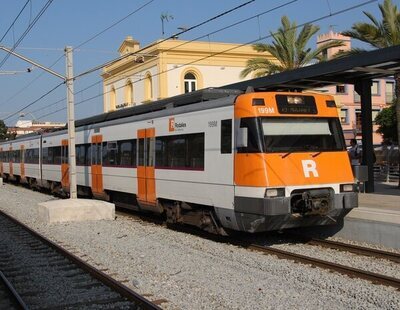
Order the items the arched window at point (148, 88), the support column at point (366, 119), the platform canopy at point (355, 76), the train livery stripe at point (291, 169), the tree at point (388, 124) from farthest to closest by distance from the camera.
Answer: the tree at point (388, 124) < the arched window at point (148, 88) < the support column at point (366, 119) < the platform canopy at point (355, 76) < the train livery stripe at point (291, 169)

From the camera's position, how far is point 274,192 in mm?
9781

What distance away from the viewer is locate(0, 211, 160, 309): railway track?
→ 6.99m

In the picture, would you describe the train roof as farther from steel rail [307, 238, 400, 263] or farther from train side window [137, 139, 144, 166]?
steel rail [307, 238, 400, 263]

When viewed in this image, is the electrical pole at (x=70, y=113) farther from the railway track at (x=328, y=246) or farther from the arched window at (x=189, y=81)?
the arched window at (x=189, y=81)

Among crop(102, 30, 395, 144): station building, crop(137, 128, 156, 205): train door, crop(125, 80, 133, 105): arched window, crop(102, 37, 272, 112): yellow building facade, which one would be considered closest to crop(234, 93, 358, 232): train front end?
crop(137, 128, 156, 205): train door

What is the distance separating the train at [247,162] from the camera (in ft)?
32.8

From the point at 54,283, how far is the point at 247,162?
397 cm

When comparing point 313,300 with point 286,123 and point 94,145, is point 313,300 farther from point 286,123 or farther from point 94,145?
point 94,145

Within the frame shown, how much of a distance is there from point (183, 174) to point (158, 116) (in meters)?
2.11

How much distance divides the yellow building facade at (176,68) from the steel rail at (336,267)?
103ft

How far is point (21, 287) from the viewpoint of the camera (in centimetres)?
803

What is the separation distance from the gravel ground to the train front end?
0.80 meters

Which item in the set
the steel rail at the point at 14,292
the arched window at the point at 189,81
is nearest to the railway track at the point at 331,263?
the steel rail at the point at 14,292

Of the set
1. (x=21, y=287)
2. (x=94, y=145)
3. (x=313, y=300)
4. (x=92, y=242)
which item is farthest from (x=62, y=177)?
(x=313, y=300)
